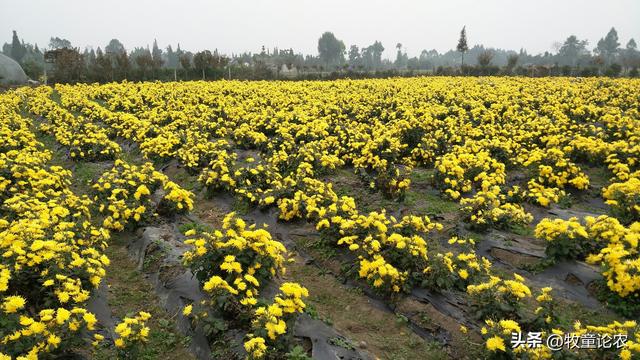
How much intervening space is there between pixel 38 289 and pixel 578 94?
24.0m

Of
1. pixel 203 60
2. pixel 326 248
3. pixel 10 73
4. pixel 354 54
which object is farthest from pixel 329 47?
pixel 326 248

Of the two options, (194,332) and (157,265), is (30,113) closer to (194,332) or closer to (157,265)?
(157,265)

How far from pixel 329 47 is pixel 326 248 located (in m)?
141

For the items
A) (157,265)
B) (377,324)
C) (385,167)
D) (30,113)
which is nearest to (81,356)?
(157,265)

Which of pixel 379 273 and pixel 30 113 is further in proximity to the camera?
pixel 30 113

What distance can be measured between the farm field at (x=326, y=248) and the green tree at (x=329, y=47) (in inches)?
5282

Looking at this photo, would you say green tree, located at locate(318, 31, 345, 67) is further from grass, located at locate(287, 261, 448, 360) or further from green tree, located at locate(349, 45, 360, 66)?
grass, located at locate(287, 261, 448, 360)

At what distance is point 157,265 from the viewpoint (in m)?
7.72

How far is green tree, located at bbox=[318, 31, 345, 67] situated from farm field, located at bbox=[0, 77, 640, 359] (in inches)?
5282

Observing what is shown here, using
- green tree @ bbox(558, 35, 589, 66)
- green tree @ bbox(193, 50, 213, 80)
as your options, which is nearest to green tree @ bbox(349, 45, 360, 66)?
green tree @ bbox(558, 35, 589, 66)

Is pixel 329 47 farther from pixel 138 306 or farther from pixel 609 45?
pixel 138 306

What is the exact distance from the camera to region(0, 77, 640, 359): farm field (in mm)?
5465

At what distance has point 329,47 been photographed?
142 metres

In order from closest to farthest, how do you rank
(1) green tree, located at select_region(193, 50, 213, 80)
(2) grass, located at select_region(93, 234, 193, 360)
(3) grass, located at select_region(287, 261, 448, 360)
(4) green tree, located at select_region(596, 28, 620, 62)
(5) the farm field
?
1. (5) the farm field
2. (2) grass, located at select_region(93, 234, 193, 360)
3. (3) grass, located at select_region(287, 261, 448, 360)
4. (1) green tree, located at select_region(193, 50, 213, 80)
5. (4) green tree, located at select_region(596, 28, 620, 62)
